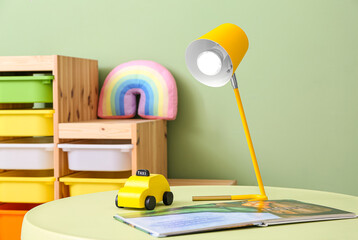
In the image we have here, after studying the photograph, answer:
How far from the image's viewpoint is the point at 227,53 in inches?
41.1

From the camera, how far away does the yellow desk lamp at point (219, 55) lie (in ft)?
3.35

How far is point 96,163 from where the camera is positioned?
2.04m

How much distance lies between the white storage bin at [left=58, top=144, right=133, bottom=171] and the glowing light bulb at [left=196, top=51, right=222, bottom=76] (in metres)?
0.97

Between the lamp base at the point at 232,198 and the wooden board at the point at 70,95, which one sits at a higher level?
→ the wooden board at the point at 70,95

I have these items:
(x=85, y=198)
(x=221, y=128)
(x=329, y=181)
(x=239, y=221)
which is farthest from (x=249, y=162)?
(x=239, y=221)

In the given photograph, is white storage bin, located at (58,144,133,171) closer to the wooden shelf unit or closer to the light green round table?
the wooden shelf unit

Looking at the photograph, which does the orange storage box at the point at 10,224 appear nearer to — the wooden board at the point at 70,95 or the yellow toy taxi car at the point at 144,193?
the wooden board at the point at 70,95

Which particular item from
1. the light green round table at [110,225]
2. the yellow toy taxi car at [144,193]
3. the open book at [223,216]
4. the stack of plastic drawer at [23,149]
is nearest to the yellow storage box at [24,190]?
the stack of plastic drawer at [23,149]

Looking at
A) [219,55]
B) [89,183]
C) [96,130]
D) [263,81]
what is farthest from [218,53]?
[263,81]

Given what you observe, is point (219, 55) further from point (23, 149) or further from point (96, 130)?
point (23, 149)

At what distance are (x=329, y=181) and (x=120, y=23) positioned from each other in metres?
1.22

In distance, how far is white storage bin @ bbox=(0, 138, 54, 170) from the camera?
6.93 feet

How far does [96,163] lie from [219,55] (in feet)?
3.64

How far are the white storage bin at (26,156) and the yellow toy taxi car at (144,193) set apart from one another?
1155 mm
